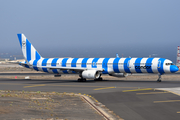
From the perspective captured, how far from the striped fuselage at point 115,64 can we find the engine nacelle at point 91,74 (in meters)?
1.53

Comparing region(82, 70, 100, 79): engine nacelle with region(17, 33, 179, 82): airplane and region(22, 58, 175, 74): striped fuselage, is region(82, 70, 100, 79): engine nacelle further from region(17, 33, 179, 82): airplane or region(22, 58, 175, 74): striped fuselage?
region(22, 58, 175, 74): striped fuselage

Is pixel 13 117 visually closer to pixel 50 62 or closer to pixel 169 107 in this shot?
pixel 169 107

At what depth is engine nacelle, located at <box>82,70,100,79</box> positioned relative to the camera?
146 feet

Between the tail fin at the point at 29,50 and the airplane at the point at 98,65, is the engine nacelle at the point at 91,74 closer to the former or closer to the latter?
the airplane at the point at 98,65

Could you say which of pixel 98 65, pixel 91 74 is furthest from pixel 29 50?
pixel 91 74

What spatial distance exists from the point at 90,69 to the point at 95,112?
1116 inches

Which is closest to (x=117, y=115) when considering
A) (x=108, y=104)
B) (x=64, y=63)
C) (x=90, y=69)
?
(x=108, y=104)

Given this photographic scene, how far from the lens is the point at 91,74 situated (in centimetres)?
4444

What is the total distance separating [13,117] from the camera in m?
16.8

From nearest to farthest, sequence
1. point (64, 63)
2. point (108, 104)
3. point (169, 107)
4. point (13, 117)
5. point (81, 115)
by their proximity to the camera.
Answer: point (13, 117) < point (81, 115) < point (169, 107) < point (108, 104) < point (64, 63)

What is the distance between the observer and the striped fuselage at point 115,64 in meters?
42.1

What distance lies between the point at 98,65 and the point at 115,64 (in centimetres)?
352

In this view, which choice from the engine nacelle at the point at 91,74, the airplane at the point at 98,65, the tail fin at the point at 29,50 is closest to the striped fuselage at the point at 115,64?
the airplane at the point at 98,65

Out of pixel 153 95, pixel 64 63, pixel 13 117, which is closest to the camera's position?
pixel 13 117
